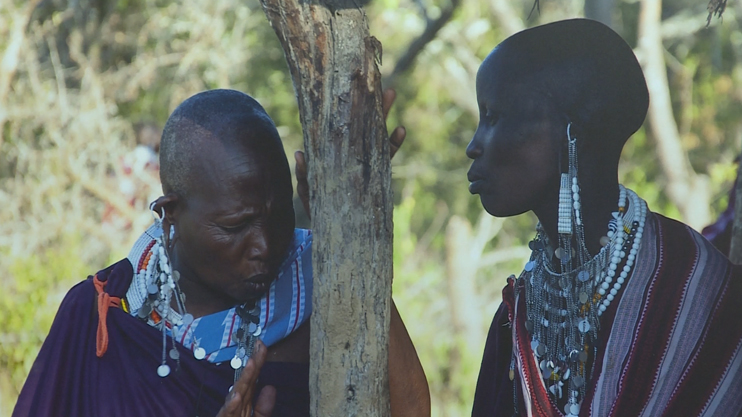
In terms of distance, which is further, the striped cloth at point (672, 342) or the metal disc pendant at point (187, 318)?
the metal disc pendant at point (187, 318)

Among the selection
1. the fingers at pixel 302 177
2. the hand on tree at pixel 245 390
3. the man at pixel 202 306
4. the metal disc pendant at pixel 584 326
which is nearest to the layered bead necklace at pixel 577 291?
the metal disc pendant at pixel 584 326

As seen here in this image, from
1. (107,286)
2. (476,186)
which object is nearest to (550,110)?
(476,186)

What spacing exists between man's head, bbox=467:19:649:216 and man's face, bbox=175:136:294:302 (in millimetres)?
575

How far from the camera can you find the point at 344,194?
1858 millimetres

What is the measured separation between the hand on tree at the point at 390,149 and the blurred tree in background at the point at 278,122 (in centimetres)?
232

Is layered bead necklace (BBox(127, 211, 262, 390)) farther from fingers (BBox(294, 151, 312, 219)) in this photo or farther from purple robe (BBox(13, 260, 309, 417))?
fingers (BBox(294, 151, 312, 219))

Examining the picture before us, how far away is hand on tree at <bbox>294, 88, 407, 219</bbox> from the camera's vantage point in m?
1.93

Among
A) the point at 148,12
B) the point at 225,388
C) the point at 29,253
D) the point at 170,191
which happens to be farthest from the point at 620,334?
the point at 148,12

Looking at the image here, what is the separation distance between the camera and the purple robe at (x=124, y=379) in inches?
88.8

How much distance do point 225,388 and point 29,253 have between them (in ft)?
15.2

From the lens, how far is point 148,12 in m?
8.55

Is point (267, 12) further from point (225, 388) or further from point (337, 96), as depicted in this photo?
point (225, 388)

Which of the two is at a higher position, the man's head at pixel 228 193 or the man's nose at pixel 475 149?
the man's nose at pixel 475 149

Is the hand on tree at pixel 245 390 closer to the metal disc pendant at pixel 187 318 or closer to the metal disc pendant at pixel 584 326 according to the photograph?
the metal disc pendant at pixel 187 318
